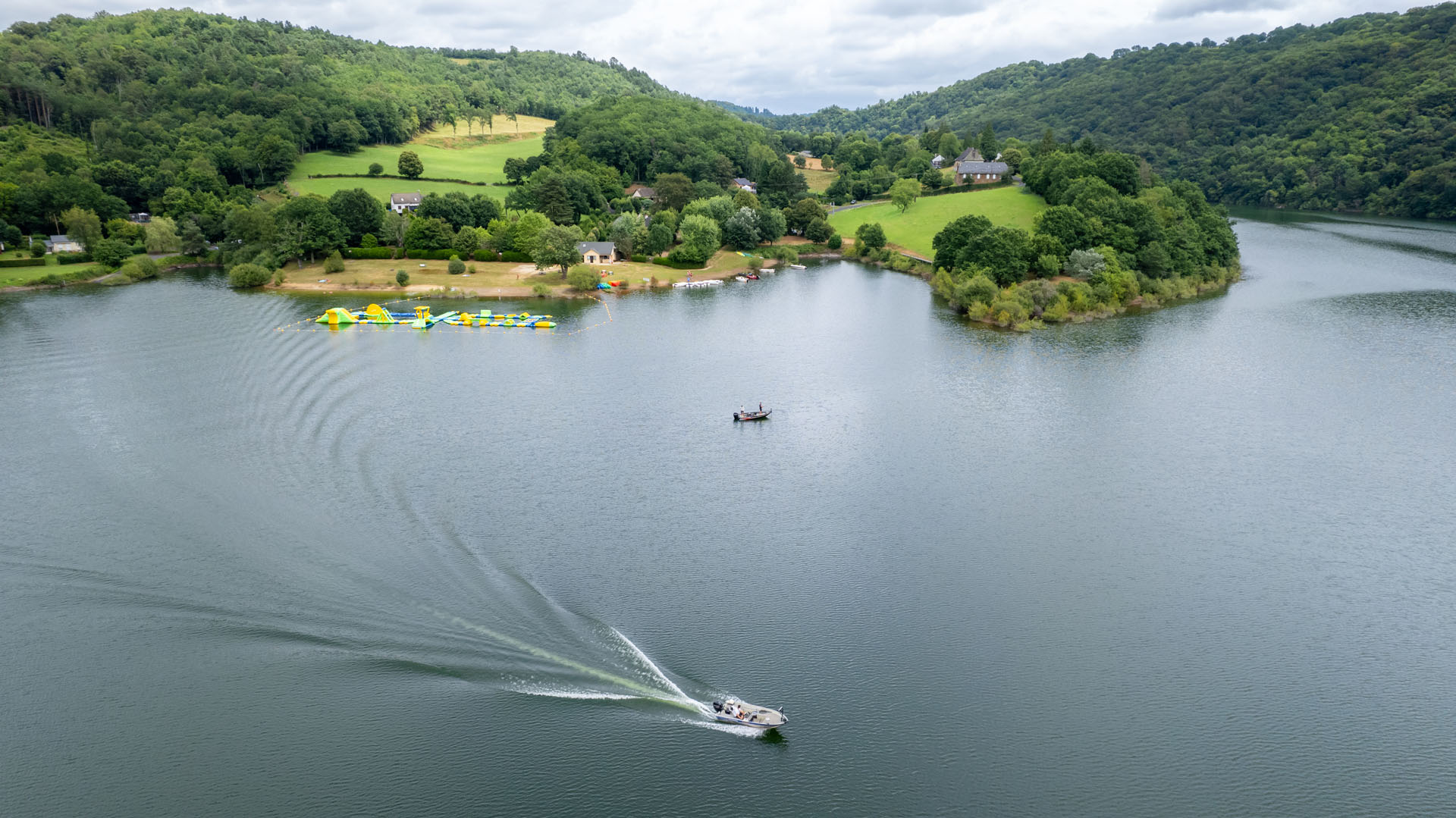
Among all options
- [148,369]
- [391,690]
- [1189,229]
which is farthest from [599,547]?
[1189,229]

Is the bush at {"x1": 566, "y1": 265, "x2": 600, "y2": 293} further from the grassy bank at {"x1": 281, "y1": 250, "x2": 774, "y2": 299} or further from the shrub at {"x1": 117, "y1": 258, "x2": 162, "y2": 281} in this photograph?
the shrub at {"x1": 117, "y1": 258, "x2": 162, "y2": 281}

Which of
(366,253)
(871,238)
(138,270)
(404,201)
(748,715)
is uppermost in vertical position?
(404,201)

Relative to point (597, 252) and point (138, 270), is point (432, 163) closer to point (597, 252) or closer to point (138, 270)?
point (138, 270)

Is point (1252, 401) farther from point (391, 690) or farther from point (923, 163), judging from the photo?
point (923, 163)

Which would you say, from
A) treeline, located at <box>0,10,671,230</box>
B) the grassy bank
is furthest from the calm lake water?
treeline, located at <box>0,10,671,230</box>

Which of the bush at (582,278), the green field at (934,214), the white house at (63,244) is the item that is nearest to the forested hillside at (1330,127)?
the green field at (934,214)

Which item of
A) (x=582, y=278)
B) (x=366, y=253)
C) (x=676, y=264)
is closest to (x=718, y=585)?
(x=582, y=278)
